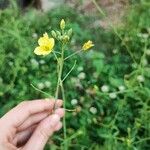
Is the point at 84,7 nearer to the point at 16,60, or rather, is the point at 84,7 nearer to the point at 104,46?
the point at 104,46

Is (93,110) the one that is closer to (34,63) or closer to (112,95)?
(112,95)

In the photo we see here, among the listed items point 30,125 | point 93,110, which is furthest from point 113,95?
point 30,125

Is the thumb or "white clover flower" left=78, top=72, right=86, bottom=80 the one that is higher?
the thumb

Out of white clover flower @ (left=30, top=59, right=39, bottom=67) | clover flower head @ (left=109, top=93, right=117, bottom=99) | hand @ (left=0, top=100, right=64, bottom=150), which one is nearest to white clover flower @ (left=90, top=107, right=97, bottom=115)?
clover flower head @ (left=109, top=93, right=117, bottom=99)

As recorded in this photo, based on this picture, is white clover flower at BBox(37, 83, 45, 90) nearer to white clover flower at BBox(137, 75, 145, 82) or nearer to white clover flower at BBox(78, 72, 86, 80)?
white clover flower at BBox(78, 72, 86, 80)

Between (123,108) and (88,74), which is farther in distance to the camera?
(88,74)

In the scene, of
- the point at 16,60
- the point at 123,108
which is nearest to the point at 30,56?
the point at 16,60
